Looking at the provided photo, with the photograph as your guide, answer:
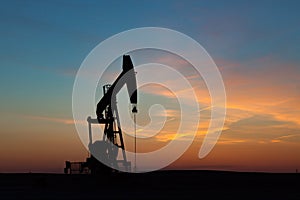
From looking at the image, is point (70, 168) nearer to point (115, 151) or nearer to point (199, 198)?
point (115, 151)

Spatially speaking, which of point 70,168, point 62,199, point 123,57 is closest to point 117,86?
point 123,57

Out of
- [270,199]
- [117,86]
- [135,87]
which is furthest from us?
[117,86]

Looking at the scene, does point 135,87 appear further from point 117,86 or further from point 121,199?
point 121,199

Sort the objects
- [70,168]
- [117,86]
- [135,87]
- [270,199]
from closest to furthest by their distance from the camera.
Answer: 1. [270,199]
2. [135,87]
3. [117,86]
4. [70,168]

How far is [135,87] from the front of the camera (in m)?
46.0

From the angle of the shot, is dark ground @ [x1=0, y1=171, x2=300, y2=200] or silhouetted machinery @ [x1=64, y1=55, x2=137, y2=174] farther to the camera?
silhouetted machinery @ [x1=64, y1=55, x2=137, y2=174]

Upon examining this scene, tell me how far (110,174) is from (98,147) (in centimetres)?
319

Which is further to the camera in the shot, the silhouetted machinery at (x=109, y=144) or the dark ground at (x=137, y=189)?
the silhouetted machinery at (x=109, y=144)

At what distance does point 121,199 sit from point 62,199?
357 cm

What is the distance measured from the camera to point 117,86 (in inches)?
1954

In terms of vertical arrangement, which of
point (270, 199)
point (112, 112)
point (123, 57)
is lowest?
point (270, 199)

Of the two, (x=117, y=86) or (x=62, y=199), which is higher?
(x=117, y=86)

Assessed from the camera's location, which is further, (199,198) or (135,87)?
(135,87)

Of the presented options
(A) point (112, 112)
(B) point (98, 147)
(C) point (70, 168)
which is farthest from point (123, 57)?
(C) point (70, 168)
